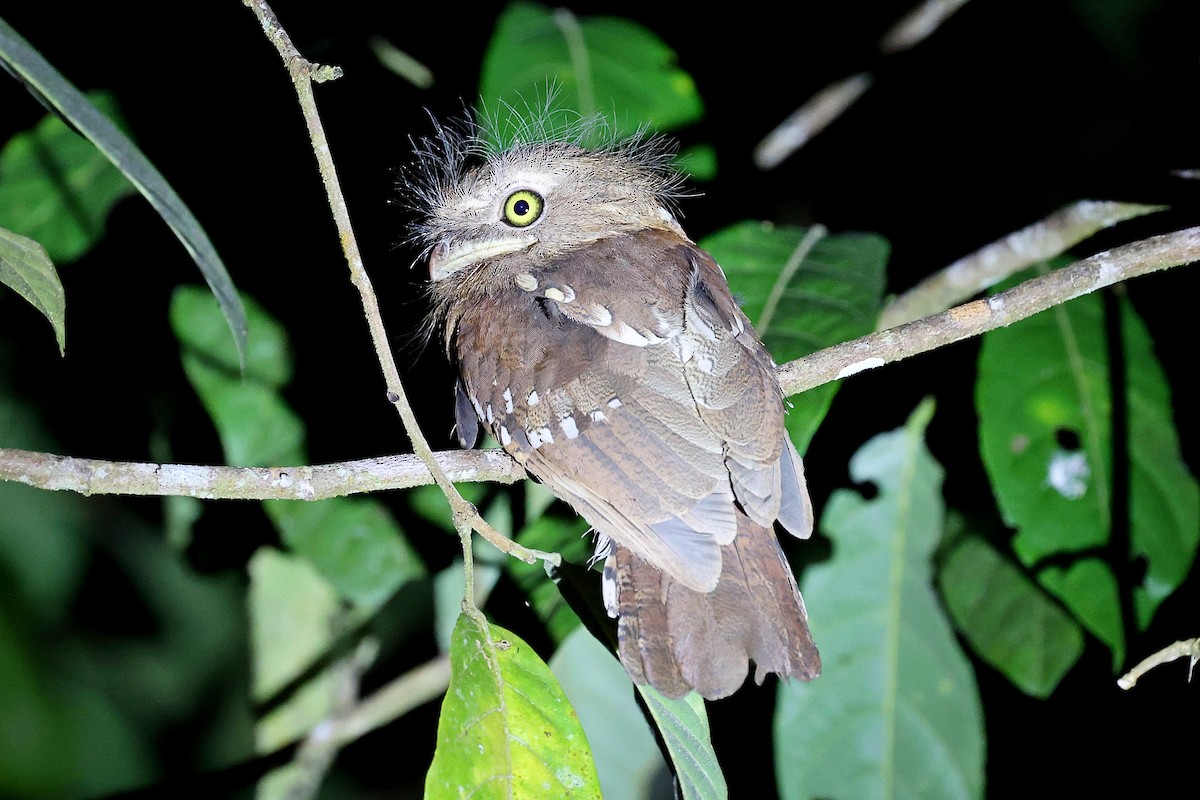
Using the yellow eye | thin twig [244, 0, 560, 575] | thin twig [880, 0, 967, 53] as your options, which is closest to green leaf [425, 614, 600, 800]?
thin twig [244, 0, 560, 575]

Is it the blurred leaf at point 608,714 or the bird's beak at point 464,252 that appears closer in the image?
the bird's beak at point 464,252

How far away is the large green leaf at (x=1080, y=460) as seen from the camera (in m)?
2.46

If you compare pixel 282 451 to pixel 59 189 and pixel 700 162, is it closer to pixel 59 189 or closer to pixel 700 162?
pixel 59 189

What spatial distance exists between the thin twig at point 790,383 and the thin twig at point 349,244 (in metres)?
0.15

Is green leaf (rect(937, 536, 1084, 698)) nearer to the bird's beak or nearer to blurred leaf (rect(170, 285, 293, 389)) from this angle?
the bird's beak

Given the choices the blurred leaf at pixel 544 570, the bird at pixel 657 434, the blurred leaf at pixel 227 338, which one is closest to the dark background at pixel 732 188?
the blurred leaf at pixel 227 338

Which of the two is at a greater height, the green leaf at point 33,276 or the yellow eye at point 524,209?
the yellow eye at point 524,209

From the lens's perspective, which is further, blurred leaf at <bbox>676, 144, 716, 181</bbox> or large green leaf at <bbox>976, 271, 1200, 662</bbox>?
blurred leaf at <bbox>676, 144, 716, 181</bbox>

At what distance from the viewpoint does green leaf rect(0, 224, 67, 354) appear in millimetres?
1679

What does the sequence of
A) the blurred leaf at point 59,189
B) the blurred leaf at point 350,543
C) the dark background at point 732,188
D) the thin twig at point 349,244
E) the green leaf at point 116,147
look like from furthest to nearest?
the dark background at point 732,188, the blurred leaf at point 350,543, the blurred leaf at point 59,189, the green leaf at point 116,147, the thin twig at point 349,244

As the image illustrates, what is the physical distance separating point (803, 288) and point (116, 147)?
60.8 inches

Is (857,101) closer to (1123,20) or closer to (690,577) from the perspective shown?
(1123,20)

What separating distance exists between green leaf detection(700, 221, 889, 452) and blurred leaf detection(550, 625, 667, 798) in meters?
0.98

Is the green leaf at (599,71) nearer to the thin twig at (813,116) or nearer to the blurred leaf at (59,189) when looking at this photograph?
the thin twig at (813,116)
